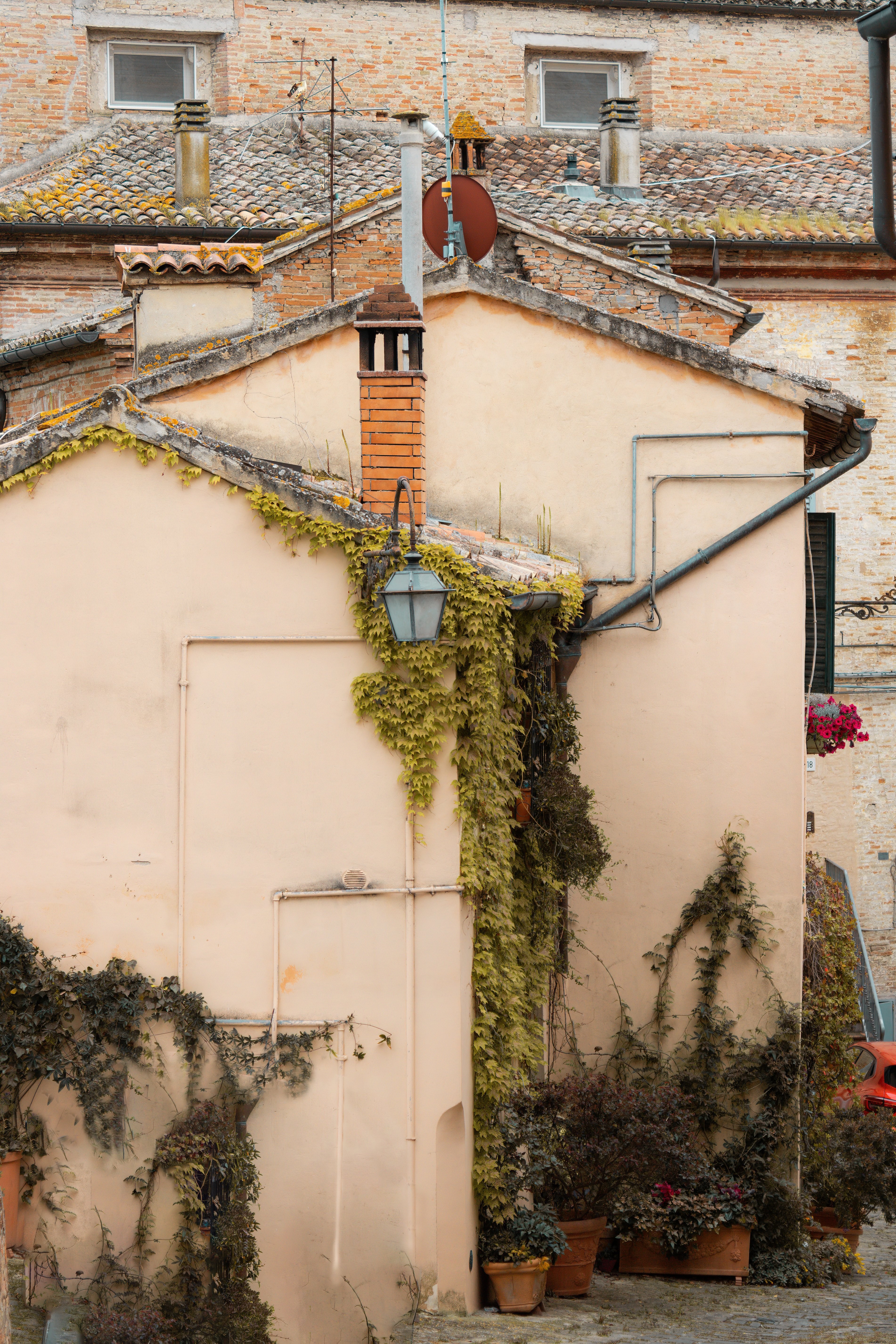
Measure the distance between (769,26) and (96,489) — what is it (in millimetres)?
19743

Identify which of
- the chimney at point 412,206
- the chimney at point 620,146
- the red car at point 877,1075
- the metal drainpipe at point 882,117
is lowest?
the red car at point 877,1075

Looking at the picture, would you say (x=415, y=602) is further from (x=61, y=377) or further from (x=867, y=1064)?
(x=867, y=1064)

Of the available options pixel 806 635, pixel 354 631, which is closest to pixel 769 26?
pixel 806 635

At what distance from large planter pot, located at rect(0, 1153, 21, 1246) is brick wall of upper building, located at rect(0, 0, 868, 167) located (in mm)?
16798

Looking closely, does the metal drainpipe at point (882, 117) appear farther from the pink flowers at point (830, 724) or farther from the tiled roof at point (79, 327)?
the tiled roof at point (79, 327)

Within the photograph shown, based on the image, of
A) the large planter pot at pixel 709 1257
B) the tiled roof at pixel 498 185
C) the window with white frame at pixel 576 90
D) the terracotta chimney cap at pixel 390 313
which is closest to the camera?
the terracotta chimney cap at pixel 390 313

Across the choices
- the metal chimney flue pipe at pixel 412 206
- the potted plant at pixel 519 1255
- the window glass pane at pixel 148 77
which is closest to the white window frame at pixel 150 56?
the window glass pane at pixel 148 77

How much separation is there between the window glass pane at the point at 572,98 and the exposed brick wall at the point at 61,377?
10.3 meters

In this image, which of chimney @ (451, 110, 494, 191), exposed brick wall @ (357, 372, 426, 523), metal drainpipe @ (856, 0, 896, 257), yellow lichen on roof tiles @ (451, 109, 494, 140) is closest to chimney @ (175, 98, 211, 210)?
chimney @ (451, 110, 494, 191)

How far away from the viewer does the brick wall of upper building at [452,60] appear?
21406mm

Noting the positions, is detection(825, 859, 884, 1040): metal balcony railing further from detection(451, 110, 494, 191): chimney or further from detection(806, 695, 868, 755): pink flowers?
detection(451, 110, 494, 191): chimney

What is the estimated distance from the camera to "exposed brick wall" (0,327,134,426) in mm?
15945

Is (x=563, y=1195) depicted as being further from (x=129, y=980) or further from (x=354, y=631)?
(x=354, y=631)

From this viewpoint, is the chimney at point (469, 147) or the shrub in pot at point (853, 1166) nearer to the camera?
the shrub in pot at point (853, 1166)
